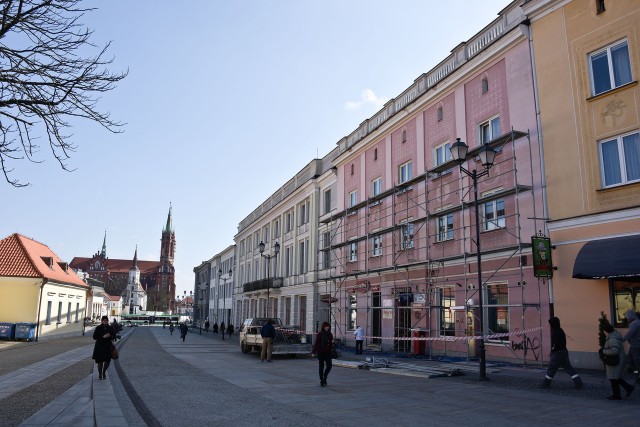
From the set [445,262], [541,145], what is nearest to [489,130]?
[541,145]

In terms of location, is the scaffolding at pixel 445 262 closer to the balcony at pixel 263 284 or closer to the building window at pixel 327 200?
the building window at pixel 327 200

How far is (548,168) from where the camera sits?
632 inches

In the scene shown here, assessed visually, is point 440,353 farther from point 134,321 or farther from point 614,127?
point 134,321

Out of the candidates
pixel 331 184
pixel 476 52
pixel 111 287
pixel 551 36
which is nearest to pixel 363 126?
pixel 331 184

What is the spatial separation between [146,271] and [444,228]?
17456 cm

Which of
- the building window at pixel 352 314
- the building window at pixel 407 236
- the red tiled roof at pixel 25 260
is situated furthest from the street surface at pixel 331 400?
the red tiled roof at pixel 25 260

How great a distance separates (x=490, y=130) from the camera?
19.2 meters

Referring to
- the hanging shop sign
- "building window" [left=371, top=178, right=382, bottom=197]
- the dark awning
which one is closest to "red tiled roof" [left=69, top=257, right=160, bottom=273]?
"building window" [left=371, top=178, right=382, bottom=197]

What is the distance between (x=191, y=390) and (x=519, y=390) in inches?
306

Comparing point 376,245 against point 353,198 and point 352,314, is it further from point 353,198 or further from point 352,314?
point 352,314

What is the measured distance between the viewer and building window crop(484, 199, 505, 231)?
59.2 feet

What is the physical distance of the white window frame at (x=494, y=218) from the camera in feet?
58.8

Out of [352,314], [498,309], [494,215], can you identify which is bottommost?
[352,314]

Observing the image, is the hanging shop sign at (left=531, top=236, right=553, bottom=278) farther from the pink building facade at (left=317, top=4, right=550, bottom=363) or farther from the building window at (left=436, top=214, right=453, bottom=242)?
the building window at (left=436, top=214, right=453, bottom=242)
